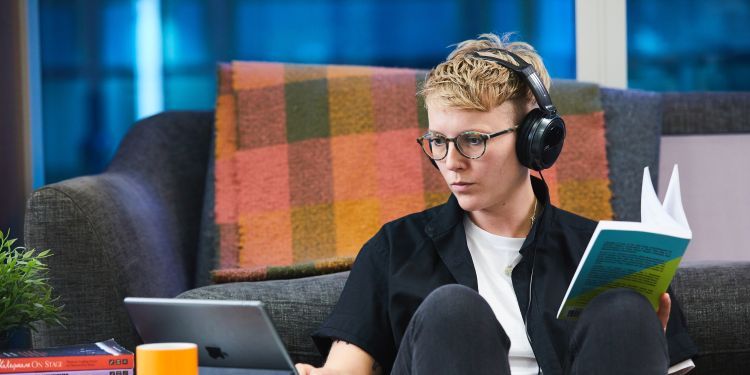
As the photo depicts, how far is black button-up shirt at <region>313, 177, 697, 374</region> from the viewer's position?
4.59 ft

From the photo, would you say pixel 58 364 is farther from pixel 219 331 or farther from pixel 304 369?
pixel 304 369

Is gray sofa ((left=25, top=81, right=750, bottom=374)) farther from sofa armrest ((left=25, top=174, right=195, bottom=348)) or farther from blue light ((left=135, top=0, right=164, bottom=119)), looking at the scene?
blue light ((left=135, top=0, right=164, bottom=119))

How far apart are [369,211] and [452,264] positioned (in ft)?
2.35

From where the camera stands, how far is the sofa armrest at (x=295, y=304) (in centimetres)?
158

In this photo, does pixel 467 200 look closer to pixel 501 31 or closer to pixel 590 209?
pixel 590 209

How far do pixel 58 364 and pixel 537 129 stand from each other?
689mm

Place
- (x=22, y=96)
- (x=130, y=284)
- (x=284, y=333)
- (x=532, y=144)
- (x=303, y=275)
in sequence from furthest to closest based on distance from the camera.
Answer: (x=22, y=96), (x=303, y=275), (x=130, y=284), (x=284, y=333), (x=532, y=144)

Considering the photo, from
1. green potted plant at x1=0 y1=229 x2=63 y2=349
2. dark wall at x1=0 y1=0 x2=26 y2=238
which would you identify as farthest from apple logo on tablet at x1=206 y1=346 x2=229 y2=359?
dark wall at x1=0 y1=0 x2=26 y2=238

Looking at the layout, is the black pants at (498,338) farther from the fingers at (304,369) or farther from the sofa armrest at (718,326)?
the sofa armrest at (718,326)

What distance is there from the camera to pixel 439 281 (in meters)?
1.45

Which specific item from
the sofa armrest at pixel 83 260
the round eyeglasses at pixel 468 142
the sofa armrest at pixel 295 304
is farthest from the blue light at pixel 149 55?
the round eyeglasses at pixel 468 142

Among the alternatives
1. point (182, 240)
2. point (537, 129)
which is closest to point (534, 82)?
point (537, 129)

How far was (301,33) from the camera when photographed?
8.42ft

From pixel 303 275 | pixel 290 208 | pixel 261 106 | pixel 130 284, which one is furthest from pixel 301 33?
pixel 130 284
